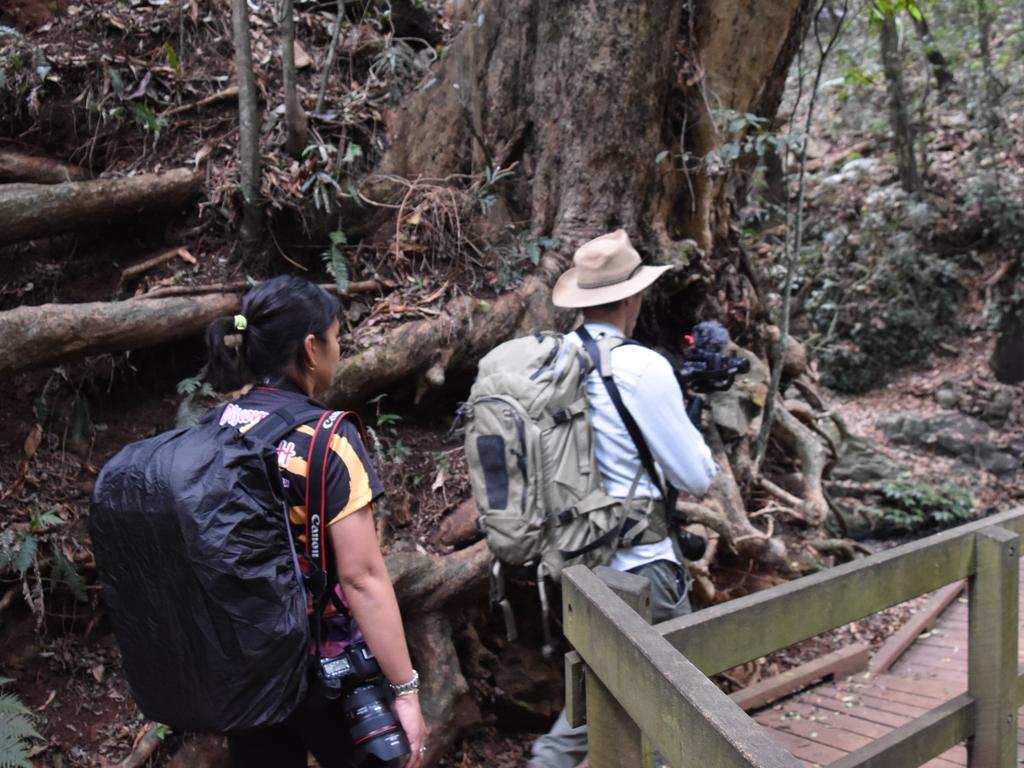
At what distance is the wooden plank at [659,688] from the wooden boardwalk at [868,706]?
1.89 m

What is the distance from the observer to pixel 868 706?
4.44 m

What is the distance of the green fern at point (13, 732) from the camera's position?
116 inches

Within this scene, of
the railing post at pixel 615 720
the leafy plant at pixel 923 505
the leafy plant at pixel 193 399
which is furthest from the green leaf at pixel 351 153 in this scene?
the leafy plant at pixel 923 505

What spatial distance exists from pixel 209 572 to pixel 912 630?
18.0 feet

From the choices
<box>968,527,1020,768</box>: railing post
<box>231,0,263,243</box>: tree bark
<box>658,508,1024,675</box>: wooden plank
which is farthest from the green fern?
<box>968,527,1020,768</box>: railing post

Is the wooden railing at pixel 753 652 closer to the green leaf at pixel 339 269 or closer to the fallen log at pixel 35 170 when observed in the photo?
the green leaf at pixel 339 269

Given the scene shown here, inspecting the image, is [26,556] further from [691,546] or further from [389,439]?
[691,546]

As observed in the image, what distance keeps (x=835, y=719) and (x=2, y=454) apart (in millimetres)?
4719

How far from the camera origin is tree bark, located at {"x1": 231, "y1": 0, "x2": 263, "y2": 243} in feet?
15.9

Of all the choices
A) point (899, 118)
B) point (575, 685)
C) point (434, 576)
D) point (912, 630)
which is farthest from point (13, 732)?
point (899, 118)

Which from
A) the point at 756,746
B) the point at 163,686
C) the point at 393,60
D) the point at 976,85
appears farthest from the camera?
the point at 976,85

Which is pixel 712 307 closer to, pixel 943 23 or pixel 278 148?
pixel 278 148

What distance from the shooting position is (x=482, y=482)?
2.91 metres

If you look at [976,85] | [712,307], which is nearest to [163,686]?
[712,307]
